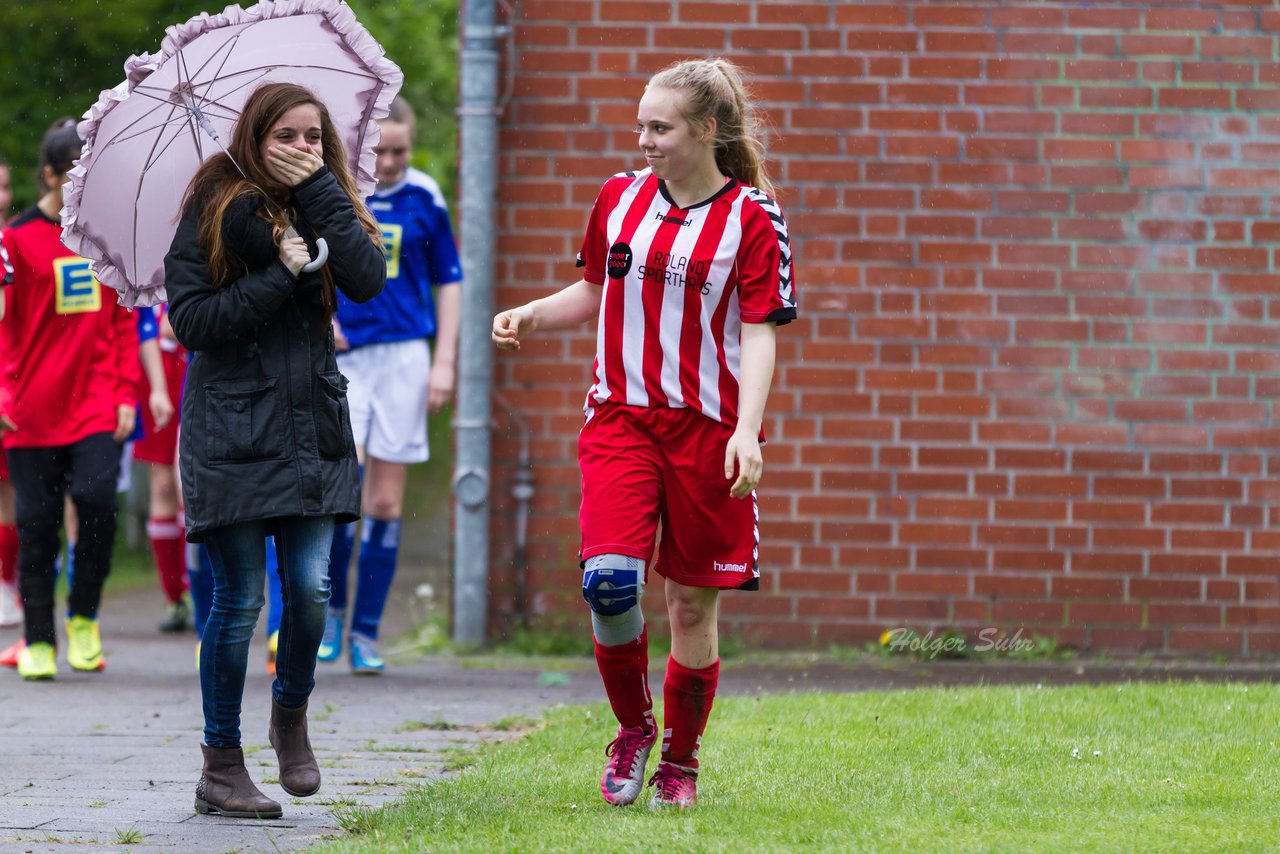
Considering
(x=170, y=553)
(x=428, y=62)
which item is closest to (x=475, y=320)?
(x=170, y=553)

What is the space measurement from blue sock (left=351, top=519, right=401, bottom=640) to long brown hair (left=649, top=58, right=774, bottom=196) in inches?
128

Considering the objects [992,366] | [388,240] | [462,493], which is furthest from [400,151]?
[992,366]

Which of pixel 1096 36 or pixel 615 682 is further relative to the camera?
pixel 1096 36

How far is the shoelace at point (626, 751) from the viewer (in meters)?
4.56

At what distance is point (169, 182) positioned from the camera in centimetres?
499

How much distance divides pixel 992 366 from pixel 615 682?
12.5ft

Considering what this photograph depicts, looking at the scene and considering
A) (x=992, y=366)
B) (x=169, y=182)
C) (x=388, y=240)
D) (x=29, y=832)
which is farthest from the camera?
(x=992, y=366)

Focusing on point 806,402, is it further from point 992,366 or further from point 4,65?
point 4,65

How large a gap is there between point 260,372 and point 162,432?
14.5 ft

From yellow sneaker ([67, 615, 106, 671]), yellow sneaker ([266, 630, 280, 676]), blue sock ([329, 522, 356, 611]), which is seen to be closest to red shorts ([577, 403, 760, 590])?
yellow sneaker ([266, 630, 280, 676])

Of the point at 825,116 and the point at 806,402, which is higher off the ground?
the point at 825,116

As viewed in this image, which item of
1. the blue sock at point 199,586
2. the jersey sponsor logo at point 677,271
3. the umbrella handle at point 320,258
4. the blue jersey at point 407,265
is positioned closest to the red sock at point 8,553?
the blue sock at point 199,586

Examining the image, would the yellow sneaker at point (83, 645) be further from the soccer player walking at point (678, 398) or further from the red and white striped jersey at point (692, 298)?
the red and white striped jersey at point (692, 298)

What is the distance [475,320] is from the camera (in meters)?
8.01
